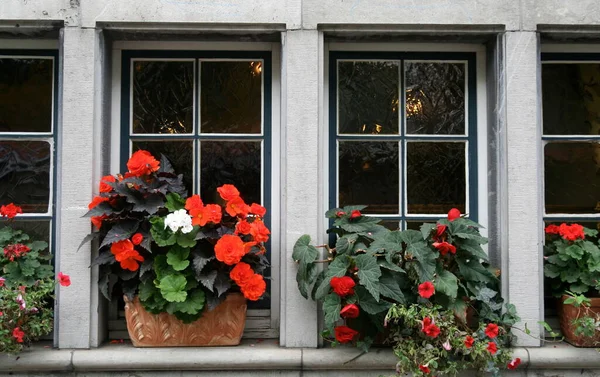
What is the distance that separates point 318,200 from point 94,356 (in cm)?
152

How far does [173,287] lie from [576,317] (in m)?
2.25

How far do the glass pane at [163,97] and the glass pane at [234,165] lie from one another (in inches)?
7.9

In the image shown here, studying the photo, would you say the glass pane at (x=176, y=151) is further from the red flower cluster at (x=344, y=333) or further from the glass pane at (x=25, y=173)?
the red flower cluster at (x=344, y=333)

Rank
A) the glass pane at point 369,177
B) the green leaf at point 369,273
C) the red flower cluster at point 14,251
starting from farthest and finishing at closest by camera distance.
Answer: the glass pane at point 369,177, the red flower cluster at point 14,251, the green leaf at point 369,273

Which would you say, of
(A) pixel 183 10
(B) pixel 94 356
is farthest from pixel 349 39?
(B) pixel 94 356

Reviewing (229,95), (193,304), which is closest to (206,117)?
(229,95)

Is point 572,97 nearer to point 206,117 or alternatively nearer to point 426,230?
Answer: point 426,230

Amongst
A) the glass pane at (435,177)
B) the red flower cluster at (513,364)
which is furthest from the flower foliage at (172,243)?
the red flower cluster at (513,364)

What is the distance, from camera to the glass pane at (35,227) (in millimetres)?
3799

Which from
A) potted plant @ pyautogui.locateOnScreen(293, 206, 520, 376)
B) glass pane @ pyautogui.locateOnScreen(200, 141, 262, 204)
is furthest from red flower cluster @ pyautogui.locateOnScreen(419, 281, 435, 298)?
glass pane @ pyautogui.locateOnScreen(200, 141, 262, 204)

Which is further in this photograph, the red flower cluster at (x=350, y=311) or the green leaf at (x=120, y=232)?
the green leaf at (x=120, y=232)

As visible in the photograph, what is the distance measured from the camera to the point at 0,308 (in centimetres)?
325

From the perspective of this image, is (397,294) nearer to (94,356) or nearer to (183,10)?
(94,356)

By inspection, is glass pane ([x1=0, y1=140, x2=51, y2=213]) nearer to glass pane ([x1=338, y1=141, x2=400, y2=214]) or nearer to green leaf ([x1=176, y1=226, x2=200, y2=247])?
green leaf ([x1=176, y1=226, x2=200, y2=247])
